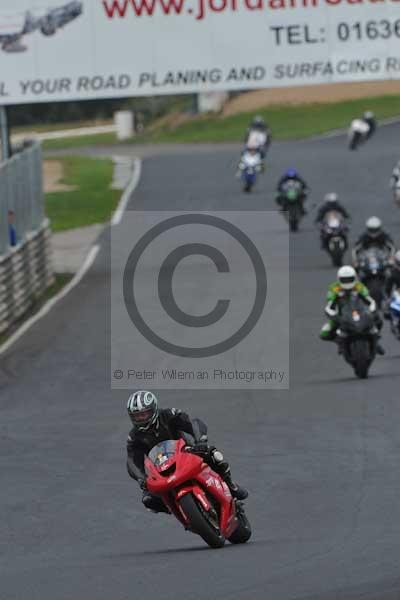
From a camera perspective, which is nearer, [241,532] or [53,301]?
[241,532]

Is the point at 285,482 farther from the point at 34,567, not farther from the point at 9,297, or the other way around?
the point at 9,297

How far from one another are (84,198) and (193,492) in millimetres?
38767

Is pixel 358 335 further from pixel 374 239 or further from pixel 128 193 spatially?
pixel 128 193

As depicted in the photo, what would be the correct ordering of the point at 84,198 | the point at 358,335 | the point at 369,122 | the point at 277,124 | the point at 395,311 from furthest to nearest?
the point at 277,124, the point at 369,122, the point at 84,198, the point at 395,311, the point at 358,335

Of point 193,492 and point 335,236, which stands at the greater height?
point 193,492

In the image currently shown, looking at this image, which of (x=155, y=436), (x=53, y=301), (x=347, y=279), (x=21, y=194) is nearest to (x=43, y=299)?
(x=53, y=301)

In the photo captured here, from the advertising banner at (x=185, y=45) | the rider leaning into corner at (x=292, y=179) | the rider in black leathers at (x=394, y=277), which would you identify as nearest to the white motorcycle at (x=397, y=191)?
the rider leaning into corner at (x=292, y=179)

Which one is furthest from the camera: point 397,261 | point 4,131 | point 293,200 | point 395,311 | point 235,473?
point 293,200

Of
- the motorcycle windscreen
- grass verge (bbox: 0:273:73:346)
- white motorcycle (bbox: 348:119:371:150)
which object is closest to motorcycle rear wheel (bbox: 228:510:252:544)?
the motorcycle windscreen

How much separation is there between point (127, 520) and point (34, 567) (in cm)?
229

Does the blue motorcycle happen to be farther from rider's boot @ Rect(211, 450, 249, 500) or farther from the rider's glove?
the rider's glove

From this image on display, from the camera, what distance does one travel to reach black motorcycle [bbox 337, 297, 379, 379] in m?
19.4

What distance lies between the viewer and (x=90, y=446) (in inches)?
652

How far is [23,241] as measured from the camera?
96.4 ft
